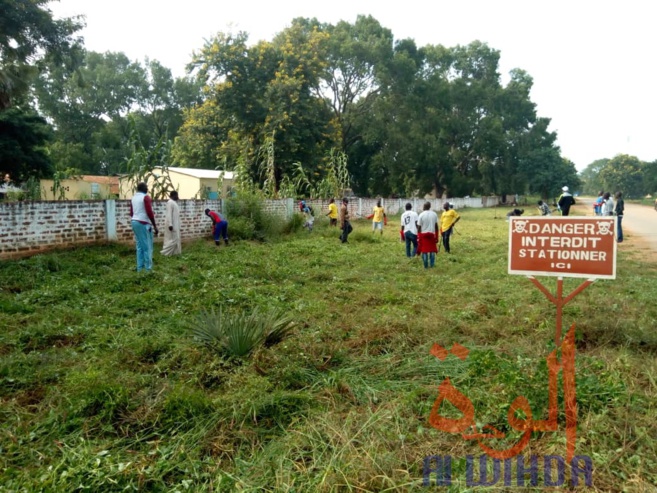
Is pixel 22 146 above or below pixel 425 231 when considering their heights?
above

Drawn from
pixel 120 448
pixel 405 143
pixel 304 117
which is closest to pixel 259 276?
pixel 120 448

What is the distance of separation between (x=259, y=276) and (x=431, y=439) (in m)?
5.94

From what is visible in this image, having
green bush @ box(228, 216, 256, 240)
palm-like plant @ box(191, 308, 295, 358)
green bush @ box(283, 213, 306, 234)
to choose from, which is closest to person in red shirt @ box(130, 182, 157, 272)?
palm-like plant @ box(191, 308, 295, 358)

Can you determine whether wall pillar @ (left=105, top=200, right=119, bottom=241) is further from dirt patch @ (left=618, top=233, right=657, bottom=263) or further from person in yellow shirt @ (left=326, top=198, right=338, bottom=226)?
dirt patch @ (left=618, top=233, right=657, bottom=263)

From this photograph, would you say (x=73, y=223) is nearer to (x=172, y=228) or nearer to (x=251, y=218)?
(x=172, y=228)

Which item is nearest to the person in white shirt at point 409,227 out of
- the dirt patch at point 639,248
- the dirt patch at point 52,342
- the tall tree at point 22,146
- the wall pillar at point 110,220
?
the dirt patch at point 639,248

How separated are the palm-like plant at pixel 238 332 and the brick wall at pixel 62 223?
625 centimetres

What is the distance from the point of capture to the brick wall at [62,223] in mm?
9070

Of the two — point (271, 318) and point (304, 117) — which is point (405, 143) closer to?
point (304, 117)

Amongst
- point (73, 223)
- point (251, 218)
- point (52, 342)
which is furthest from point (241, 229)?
point (52, 342)
